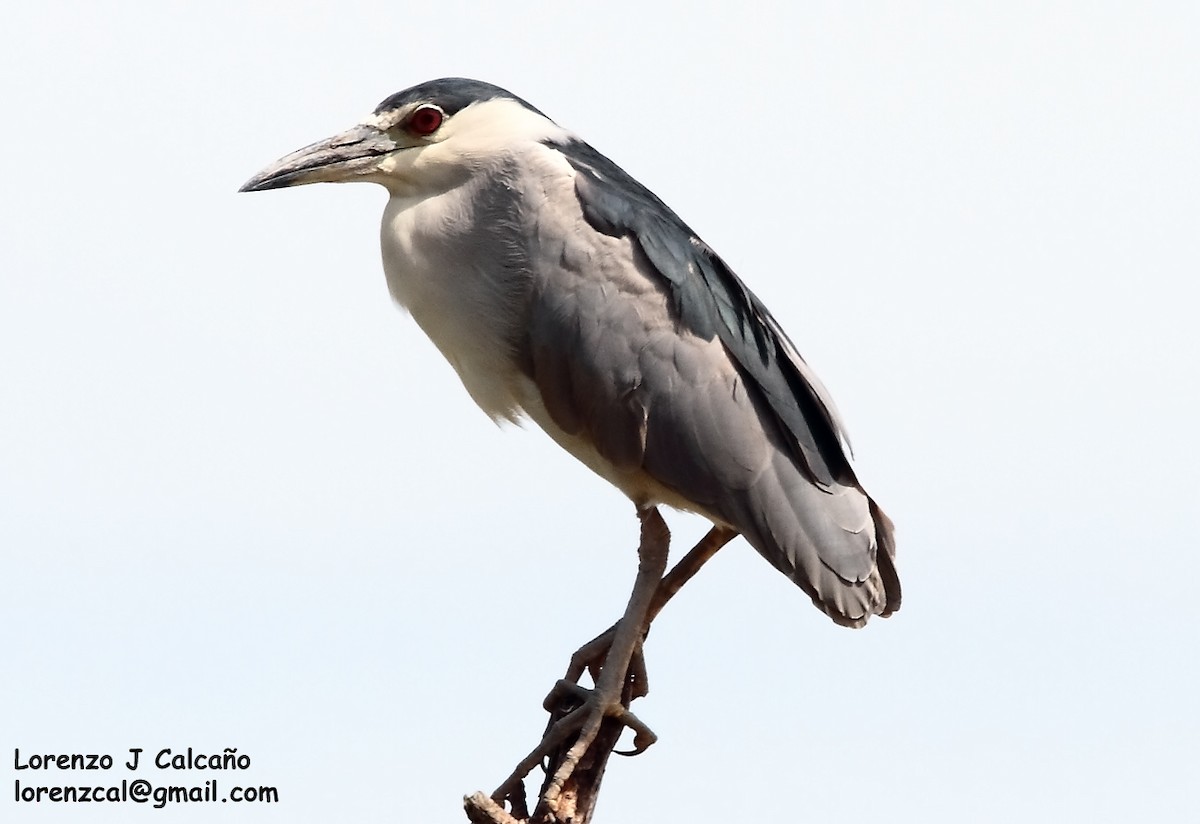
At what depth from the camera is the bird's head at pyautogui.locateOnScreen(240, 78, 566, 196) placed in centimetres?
476

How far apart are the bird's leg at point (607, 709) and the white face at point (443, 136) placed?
1443 millimetres

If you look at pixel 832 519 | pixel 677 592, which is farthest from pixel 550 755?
pixel 832 519

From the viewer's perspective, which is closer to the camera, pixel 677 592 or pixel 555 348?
pixel 555 348

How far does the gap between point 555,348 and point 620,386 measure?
26 centimetres

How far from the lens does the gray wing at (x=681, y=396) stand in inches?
181

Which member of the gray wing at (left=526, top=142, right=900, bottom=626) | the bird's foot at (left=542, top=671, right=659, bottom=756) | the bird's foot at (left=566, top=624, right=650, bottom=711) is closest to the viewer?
the gray wing at (left=526, top=142, right=900, bottom=626)

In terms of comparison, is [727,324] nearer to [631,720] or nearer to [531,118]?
[531,118]

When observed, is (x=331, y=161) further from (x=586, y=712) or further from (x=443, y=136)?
(x=586, y=712)

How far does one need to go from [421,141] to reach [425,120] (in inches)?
3.0

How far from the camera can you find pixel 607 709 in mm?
4750

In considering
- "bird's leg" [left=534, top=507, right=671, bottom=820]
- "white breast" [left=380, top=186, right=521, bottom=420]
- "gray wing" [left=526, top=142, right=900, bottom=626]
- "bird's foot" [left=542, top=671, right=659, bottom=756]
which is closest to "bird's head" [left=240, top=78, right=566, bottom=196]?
"white breast" [left=380, top=186, right=521, bottom=420]

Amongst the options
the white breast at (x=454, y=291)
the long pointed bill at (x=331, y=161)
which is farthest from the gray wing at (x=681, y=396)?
the long pointed bill at (x=331, y=161)

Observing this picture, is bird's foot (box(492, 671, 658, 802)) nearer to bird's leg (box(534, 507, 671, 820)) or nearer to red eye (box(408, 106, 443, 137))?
bird's leg (box(534, 507, 671, 820))

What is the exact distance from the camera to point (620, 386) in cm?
461
